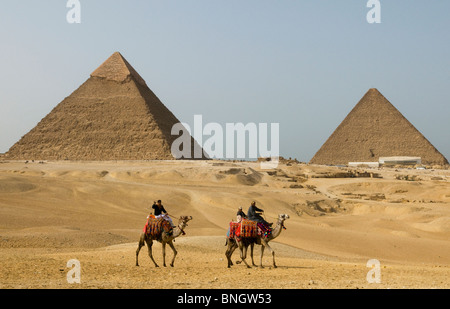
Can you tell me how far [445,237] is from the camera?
1650 centimetres

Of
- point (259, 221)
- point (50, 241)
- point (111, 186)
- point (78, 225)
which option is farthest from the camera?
point (111, 186)

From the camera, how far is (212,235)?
46.4 feet

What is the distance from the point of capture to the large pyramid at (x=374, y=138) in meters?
105

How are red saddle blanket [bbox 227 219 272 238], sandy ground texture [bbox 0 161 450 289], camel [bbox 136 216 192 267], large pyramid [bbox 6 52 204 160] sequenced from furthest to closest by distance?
large pyramid [bbox 6 52 204 160] < red saddle blanket [bbox 227 219 272 238] < camel [bbox 136 216 192 267] < sandy ground texture [bbox 0 161 450 289]

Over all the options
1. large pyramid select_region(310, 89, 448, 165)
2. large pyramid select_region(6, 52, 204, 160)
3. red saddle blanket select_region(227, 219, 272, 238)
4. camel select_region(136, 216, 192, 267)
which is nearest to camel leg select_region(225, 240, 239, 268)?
red saddle blanket select_region(227, 219, 272, 238)

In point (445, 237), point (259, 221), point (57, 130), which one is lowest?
point (445, 237)

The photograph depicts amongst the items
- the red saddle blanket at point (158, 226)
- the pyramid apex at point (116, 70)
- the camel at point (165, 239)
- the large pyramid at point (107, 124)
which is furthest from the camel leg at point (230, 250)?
the pyramid apex at point (116, 70)

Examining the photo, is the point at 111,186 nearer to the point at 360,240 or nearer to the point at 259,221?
the point at 360,240

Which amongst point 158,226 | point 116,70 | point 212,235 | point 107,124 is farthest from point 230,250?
point 116,70

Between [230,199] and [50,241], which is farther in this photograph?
[230,199]

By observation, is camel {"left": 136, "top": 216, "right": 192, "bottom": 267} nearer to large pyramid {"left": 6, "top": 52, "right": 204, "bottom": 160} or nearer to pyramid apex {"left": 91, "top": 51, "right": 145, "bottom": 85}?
large pyramid {"left": 6, "top": 52, "right": 204, "bottom": 160}

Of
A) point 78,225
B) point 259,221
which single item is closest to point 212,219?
point 78,225

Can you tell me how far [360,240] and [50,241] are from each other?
28.0 feet

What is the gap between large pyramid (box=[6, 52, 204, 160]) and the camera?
265ft
